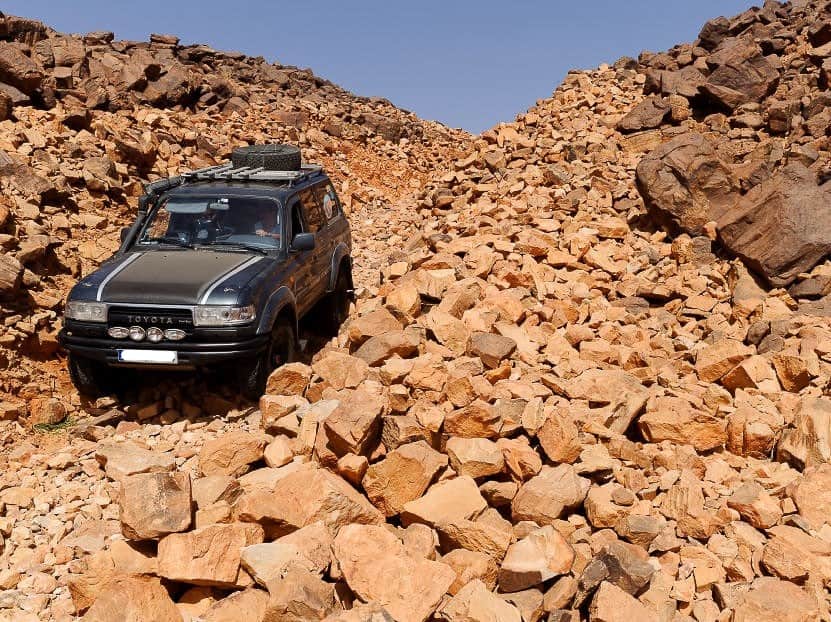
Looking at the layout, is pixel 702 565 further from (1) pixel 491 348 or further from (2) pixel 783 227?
(2) pixel 783 227

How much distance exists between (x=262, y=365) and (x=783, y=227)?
20.8 ft

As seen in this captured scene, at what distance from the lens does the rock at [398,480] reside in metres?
4.62

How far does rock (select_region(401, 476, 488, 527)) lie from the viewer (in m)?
4.39

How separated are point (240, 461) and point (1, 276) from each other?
14.7 feet

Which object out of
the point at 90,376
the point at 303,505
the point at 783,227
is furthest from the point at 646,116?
the point at 303,505

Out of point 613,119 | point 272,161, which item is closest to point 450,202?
point 613,119

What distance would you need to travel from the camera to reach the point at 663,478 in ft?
15.7

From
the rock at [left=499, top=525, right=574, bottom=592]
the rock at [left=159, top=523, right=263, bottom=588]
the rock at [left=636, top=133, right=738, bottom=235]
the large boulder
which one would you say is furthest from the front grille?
the rock at [left=636, top=133, right=738, bottom=235]

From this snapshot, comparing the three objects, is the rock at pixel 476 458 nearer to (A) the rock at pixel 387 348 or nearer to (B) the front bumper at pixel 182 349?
(A) the rock at pixel 387 348

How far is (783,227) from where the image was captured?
810 centimetres

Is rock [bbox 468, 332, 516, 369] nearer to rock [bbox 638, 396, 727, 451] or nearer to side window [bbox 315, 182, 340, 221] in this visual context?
rock [bbox 638, 396, 727, 451]

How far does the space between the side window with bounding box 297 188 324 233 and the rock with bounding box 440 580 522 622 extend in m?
5.23

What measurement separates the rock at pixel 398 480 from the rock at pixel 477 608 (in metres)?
1.07

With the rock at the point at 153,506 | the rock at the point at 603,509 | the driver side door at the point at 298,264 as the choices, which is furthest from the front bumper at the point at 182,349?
the rock at the point at 603,509
